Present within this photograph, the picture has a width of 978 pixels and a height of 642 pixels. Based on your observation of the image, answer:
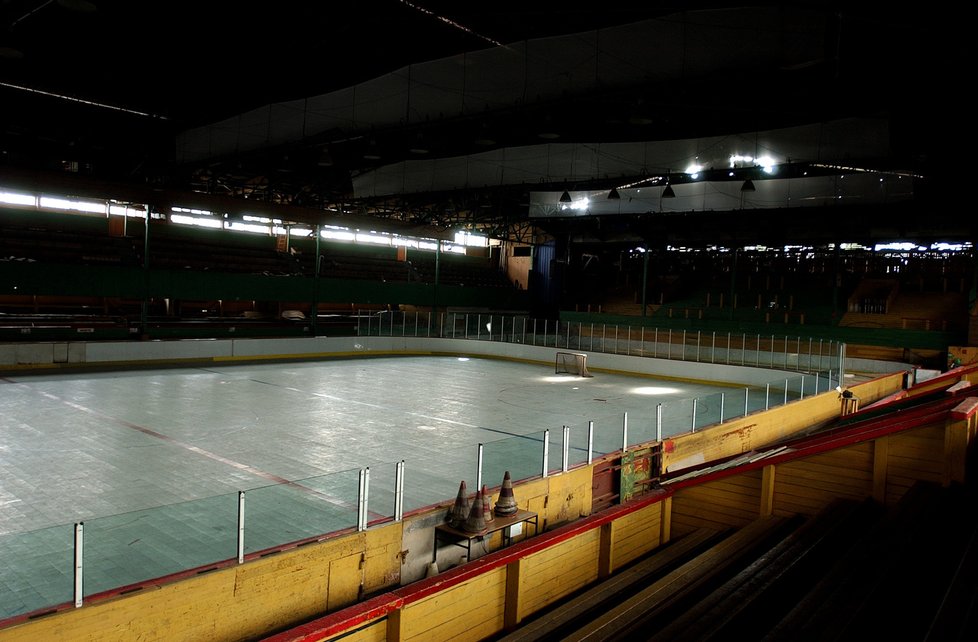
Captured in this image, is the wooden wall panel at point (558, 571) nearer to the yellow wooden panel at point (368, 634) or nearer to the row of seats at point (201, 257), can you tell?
the yellow wooden panel at point (368, 634)

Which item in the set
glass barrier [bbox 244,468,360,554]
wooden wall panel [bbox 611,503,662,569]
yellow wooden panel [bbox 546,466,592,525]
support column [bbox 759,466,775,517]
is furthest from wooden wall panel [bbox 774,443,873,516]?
glass barrier [bbox 244,468,360,554]

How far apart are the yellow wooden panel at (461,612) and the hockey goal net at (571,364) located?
16.4m

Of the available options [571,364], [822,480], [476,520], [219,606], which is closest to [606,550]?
[476,520]

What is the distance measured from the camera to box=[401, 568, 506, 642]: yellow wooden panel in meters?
6.39

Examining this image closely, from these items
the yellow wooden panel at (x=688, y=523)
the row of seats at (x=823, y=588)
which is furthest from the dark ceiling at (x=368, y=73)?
the yellow wooden panel at (x=688, y=523)

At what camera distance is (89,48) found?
1446cm

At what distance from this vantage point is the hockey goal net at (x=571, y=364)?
23.5 meters

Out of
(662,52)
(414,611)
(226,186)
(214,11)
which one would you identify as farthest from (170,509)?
(226,186)

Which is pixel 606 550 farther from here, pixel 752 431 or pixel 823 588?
pixel 752 431

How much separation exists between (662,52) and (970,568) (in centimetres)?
1090

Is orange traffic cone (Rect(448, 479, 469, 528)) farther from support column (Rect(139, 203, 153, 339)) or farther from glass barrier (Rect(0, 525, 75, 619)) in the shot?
support column (Rect(139, 203, 153, 339))

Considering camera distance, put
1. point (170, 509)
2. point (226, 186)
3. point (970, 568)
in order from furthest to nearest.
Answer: point (226, 186) < point (170, 509) < point (970, 568)

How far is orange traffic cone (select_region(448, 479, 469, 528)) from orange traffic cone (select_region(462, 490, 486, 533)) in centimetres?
7

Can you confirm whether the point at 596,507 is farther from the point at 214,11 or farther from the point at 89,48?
the point at 89,48
